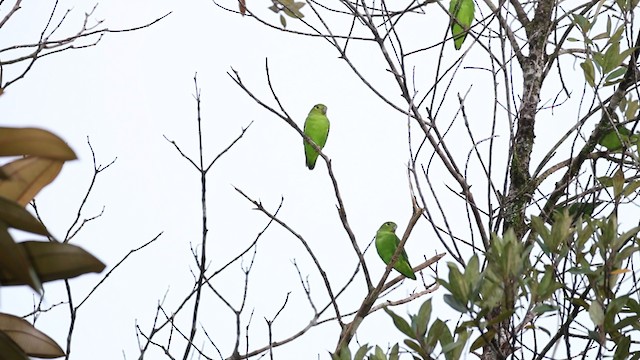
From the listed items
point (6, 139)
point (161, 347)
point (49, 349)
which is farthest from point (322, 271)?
point (6, 139)

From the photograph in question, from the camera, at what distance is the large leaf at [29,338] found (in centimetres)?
80

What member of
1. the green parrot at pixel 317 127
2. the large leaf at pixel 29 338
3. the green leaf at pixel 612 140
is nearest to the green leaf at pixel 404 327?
the large leaf at pixel 29 338

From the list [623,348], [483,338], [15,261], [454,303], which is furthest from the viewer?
[623,348]

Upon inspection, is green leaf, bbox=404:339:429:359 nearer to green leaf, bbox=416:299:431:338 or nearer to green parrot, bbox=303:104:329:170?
green leaf, bbox=416:299:431:338

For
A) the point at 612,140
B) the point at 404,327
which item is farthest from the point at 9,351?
the point at 612,140

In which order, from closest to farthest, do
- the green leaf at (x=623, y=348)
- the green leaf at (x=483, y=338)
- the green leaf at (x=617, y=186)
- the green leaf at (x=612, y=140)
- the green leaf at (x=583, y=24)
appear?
the green leaf at (x=483, y=338) → the green leaf at (x=623, y=348) → the green leaf at (x=617, y=186) → the green leaf at (x=583, y=24) → the green leaf at (x=612, y=140)

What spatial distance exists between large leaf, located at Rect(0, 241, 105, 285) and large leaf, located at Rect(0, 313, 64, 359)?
0.12 metres

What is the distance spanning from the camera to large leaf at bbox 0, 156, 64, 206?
0.77 metres

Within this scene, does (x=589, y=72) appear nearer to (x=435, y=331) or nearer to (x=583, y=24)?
(x=583, y=24)

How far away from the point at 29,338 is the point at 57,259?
16 cm

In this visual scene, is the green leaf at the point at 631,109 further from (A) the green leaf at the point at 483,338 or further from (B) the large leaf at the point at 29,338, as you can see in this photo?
(B) the large leaf at the point at 29,338

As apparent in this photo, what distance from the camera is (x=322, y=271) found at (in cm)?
234

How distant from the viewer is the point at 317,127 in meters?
5.09

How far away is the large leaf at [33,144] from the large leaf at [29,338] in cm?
20
